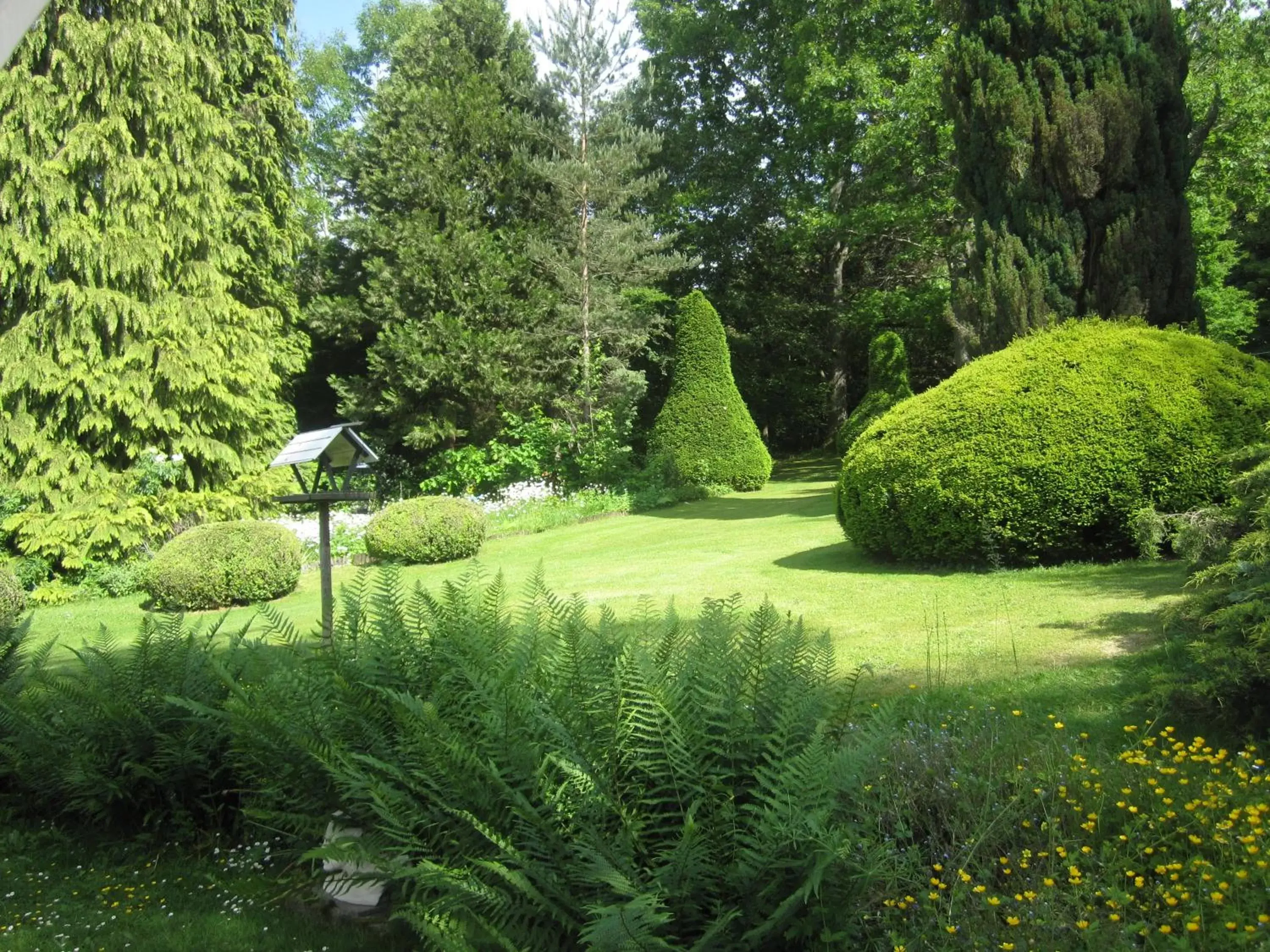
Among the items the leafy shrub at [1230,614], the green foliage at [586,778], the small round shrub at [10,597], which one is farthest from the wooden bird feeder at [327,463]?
the small round shrub at [10,597]

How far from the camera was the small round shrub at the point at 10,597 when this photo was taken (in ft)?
29.7

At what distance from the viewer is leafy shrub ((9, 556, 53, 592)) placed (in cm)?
1155

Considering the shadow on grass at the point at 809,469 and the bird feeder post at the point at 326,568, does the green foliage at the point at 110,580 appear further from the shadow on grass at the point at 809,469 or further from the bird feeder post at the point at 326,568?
the shadow on grass at the point at 809,469

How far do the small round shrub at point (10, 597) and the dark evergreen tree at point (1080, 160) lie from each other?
1107 cm

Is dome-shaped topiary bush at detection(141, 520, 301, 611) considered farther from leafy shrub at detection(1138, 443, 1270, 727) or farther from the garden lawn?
leafy shrub at detection(1138, 443, 1270, 727)

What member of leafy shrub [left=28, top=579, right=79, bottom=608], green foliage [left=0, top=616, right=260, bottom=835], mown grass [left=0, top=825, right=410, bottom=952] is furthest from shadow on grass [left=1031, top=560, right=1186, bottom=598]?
leafy shrub [left=28, top=579, right=79, bottom=608]

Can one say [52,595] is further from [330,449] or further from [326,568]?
[326,568]

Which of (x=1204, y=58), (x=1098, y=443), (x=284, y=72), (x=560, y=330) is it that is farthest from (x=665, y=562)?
(x=1204, y=58)

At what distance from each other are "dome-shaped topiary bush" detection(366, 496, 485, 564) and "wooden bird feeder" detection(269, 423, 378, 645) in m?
5.33

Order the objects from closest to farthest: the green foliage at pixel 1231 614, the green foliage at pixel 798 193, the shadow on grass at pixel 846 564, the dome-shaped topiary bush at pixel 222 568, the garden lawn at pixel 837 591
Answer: the green foliage at pixel 1231 614
the garden lawn at pixel 837 591
the shadow on grass at pixel 846 564
the dome-shaped topiary bush at pixel 222 568
the green foliage at pixel 798 193

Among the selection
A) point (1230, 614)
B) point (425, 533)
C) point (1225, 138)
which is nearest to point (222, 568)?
point (425, 533)

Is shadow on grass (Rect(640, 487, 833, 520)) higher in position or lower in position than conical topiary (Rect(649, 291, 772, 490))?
lower

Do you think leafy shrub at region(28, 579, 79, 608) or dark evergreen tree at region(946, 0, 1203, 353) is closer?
dark evergreen tree at region(946, 0, 1203, 353)

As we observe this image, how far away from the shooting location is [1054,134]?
31.4ft
